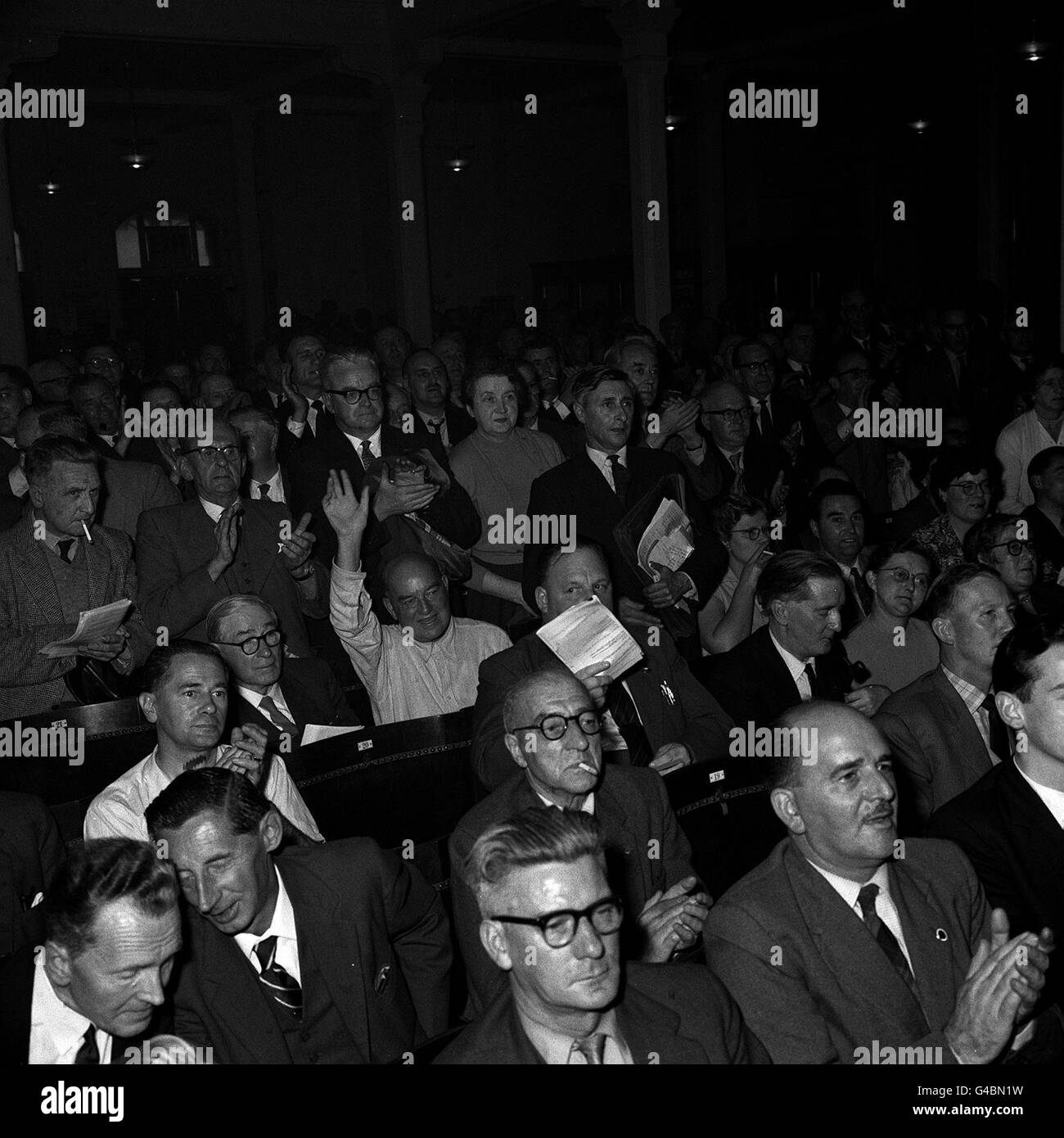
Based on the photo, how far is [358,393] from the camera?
571 centimetres

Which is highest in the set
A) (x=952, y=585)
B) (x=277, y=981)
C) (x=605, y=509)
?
(x=605, y=509)

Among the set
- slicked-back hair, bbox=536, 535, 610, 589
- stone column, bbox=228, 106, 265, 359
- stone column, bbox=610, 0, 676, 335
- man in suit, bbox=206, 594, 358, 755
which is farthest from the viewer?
stone column, bbox=228, 106, 265, 359

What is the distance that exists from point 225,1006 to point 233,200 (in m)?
19.6

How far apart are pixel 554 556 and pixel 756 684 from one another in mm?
884

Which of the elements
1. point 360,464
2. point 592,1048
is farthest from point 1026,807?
point 360,464

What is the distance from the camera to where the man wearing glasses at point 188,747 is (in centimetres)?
369

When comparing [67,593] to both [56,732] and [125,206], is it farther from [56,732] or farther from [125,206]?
[125,206]

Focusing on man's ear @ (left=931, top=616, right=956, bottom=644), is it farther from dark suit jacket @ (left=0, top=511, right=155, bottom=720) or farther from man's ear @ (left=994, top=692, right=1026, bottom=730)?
dark suit jacket @ (left=0, top=511, right=155, bottom=720)

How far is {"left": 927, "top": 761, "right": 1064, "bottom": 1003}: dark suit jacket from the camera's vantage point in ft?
10.3

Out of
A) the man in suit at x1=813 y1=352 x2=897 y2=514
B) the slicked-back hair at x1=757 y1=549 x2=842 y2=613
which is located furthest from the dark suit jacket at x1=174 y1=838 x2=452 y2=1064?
the man in suit at x1=813 y1=352 x2=897 y2=514

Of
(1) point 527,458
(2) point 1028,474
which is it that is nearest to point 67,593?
(1) point 527,458

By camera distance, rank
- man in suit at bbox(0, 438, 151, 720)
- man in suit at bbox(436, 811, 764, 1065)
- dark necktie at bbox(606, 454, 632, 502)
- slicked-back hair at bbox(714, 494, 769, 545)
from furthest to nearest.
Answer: slicked-back hair at bbox(714, 494, 769, 545) → dark necktie at bbox(606, 454, 632, 502) → man in suit at bbox(0, 438, 151, 720) → man in suit at bbox(436, 811, 764, 1065)

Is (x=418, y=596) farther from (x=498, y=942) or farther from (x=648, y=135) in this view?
(x=648, y=135)

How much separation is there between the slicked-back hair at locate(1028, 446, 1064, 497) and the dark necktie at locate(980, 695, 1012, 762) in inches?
105
